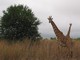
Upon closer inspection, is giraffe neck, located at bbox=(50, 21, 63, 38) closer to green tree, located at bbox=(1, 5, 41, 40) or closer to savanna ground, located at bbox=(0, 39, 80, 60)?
savanna ground, located at bbox=(0, 39, 80, 60)

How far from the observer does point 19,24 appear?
14719 mm

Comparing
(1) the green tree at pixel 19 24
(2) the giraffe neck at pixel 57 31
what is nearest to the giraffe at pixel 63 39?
(2) the giraffe neck at pixel 57 31

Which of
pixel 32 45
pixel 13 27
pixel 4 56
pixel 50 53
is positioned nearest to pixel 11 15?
pixel 13 27

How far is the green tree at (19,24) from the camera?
14.5 m

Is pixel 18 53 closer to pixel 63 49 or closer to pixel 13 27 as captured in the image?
pixel 63 49

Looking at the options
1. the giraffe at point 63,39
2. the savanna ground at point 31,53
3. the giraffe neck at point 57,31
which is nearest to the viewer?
the savanna ground at point 31,53

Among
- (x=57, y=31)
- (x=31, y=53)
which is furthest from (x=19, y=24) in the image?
(x=31, y=53)

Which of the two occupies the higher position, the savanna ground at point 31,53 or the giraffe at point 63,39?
the giraffe at point 63,39

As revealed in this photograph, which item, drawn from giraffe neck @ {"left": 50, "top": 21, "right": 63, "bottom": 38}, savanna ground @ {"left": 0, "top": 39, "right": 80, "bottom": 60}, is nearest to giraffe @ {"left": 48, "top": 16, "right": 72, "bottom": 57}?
giraffe neck @ {"left": 50, "top": 21, "right": 63, "bottom": 38}

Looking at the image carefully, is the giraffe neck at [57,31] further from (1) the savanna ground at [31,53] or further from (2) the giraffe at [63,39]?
(1) the savanna ground at [31,53]

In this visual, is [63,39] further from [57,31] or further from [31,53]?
[31,53]

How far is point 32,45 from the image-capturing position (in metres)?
12.2

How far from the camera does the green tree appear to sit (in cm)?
1449

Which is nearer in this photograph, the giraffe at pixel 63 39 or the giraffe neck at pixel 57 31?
the giraffe at pixel 63 39
